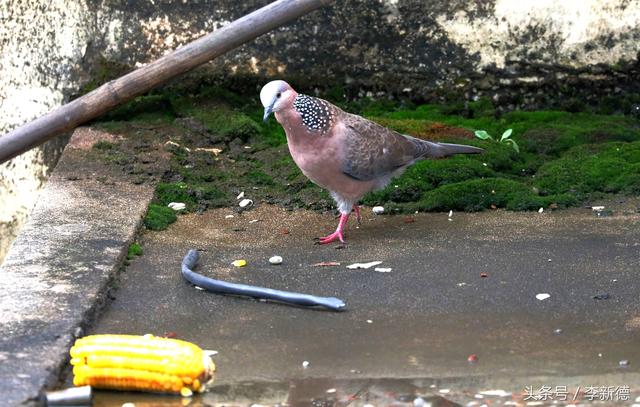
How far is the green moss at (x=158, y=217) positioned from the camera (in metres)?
5.91

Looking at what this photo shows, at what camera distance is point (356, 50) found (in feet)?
24.8

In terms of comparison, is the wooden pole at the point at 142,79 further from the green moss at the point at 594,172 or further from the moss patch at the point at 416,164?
the green moss at the point at 594,172

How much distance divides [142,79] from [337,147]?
3.56 feet

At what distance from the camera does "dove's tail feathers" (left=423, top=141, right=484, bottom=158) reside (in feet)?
20.4

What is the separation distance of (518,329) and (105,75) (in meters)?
3.92

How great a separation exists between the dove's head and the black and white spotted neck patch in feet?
0.20

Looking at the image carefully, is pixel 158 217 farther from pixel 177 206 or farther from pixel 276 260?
pixel 276 260

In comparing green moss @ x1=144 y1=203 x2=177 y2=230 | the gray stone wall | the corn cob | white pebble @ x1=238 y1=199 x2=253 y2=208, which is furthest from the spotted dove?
the corn cob

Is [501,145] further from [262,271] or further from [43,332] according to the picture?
[43,332]

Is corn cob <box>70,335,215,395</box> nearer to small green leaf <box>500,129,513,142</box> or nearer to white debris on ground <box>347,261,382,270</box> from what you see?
white debris on ground <box>347,261,382,270</box>

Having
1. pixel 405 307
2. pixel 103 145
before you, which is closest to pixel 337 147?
pixel 405 307

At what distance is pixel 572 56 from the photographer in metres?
7.45

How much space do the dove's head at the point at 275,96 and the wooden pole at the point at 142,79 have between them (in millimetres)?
265

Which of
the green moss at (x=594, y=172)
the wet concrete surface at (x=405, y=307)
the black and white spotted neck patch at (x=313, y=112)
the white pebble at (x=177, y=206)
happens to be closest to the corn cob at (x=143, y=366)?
the wet concrete surface at (x=405, y=307)
